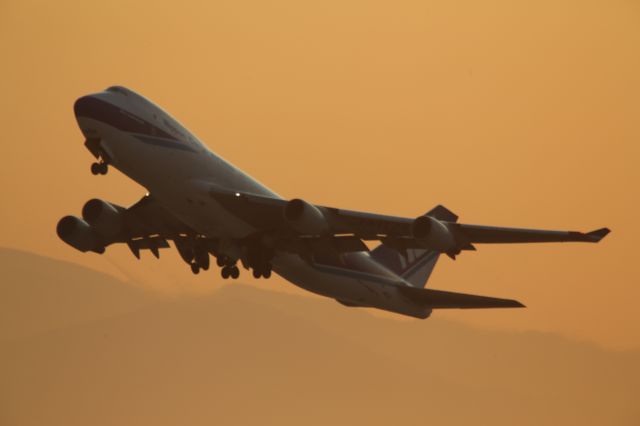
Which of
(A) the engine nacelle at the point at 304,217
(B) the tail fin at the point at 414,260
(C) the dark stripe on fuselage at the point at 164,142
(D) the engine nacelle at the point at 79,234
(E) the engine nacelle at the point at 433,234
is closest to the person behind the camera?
(E) the engine nacelle at the point at 433,234

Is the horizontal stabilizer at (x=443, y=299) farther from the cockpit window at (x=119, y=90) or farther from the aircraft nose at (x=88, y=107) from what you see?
the aircraft nose at (x=88, y=107)

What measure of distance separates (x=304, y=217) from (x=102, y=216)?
951 centimetres

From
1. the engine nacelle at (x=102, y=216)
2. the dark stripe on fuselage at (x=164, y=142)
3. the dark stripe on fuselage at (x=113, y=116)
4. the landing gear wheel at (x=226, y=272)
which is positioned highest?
the dark stripe on fuselage at (x=113, y=116)

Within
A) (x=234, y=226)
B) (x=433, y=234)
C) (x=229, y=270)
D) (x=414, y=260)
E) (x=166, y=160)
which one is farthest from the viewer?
(x=414, y=260)

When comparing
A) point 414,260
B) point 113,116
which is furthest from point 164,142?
point 414,260

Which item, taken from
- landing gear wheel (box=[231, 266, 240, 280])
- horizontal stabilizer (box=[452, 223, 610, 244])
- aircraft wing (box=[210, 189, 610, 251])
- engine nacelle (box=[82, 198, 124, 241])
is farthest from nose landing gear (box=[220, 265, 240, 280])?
horizontal stabilizer (box=[452, 223, 610, 244])

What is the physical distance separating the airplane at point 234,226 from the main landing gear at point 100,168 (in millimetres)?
47

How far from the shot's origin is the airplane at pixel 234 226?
42469 mm

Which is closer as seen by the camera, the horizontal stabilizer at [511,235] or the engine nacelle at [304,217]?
the horizontal stabilizer at [511,235]

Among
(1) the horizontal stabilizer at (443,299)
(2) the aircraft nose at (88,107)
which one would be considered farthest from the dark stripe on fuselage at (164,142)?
(1) the horizontal stabilizer at (443,299)

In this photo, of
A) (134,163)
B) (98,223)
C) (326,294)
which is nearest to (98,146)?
(134,163)

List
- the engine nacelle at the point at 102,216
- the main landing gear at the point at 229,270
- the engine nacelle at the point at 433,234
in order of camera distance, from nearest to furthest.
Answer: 1. the engine nacelle at the point at 433,234
2. the main landing gear at the point at 229,270
3. the engine nacelle at the point at 102,216

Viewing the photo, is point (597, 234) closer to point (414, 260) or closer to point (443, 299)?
point (443, 299)

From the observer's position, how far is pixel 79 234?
4991 cm
